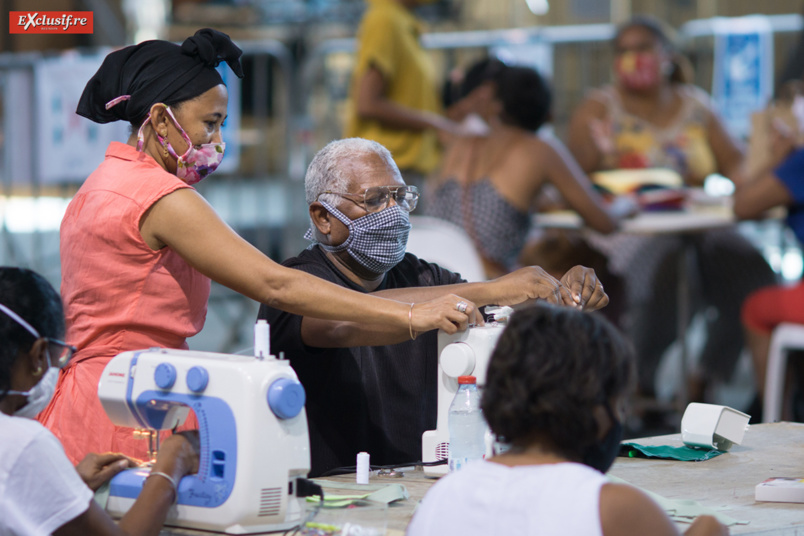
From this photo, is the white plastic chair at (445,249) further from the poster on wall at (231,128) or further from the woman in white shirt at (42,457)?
the woman in white shirt at (42,457)

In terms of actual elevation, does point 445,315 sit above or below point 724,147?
below

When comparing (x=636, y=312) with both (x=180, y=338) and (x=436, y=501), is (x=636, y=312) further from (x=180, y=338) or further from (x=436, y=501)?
(x=436, y=501)

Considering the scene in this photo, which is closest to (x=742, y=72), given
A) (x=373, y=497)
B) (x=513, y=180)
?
(x=513, y=180)

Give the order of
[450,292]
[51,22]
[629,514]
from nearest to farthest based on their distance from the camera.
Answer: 1. [629,514]
2. [450,292]
3. [51,22]

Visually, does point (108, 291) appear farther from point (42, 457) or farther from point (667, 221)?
point (667, 221)

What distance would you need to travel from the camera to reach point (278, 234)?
25.8 feet

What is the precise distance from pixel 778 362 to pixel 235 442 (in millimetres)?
3691

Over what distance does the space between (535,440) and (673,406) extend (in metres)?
4.77

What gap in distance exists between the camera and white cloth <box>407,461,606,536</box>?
1562 millimetres

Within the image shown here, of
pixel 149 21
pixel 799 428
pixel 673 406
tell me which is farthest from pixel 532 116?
pixel 149 21

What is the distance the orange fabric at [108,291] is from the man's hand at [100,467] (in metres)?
0.38

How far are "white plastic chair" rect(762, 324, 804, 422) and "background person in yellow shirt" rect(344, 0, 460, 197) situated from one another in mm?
2000

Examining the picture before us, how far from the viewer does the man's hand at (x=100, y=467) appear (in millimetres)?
2066

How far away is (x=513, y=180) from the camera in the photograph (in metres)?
5.26
